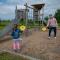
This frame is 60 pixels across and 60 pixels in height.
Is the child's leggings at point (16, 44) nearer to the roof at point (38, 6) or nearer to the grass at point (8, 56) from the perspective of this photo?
the grass at point (8, 56)

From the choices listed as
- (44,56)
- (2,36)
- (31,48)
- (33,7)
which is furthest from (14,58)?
(33,7)

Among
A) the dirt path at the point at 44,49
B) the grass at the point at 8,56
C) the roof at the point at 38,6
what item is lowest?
the dirt path at the point at 44,49

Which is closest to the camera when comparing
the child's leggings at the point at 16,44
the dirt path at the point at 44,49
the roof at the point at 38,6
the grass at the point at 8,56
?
the grass at the point at 8,56

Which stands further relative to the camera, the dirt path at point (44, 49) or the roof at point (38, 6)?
the roof at point (38, 6)

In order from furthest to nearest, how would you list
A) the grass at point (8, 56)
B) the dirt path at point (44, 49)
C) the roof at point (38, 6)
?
1. the roof at point (38, 6)
2. the dirt path at point (44, 49)
3. the grass at point (8, 56)

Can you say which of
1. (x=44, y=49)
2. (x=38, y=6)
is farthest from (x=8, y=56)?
(x=38, y=6)

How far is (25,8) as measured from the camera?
19.8m

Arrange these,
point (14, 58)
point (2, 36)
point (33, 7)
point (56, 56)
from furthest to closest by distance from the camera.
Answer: point (33, 7)
point (2, 36)
point (56, 56)
point (14, 58)

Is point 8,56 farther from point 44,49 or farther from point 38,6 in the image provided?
point 38,6


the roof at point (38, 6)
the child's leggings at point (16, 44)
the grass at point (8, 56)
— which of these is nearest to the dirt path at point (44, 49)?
the child's leggings at point (16, 44)

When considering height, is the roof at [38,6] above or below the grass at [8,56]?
above

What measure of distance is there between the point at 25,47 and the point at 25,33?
465 cm

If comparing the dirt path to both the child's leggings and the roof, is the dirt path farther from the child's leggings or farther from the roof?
the roof

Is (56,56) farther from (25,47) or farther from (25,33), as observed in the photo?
(25,33)
